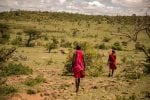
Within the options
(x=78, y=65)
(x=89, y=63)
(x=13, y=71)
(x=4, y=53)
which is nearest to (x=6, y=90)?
(x=4, y=53)

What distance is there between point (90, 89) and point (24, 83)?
9.30ft

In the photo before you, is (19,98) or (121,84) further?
(121,84)

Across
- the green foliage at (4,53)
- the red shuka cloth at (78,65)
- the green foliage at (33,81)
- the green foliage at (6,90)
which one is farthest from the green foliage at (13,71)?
the red shuka cloth at (78,65)

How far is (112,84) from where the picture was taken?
13961 millimetres

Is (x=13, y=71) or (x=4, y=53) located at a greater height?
(x=4, y=53)

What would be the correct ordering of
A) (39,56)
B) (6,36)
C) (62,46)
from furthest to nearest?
1. (6,36)
2. (62,46)
3. (39,56)

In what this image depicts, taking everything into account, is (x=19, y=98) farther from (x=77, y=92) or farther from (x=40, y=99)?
(x=77, y=92)

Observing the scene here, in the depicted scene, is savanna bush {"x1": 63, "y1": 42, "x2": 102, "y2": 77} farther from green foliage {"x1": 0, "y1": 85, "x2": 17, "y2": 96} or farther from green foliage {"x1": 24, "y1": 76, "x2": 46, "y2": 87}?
green foliage {"x1": 0, "y1": 85, "x2": 17, "y2": 96}

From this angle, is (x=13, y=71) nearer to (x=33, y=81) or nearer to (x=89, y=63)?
(x=33, y=81)

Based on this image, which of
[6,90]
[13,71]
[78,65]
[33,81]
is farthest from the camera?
[13,71]

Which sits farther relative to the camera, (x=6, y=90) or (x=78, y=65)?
(x=6, y=90)

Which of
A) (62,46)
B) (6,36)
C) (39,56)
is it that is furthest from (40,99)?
(6,36)

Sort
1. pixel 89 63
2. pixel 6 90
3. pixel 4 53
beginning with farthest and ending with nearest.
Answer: pixel 89 63 < pixel 6 90 < pixel 4 53

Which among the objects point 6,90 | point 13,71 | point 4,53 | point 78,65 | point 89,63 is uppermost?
point 4,53
